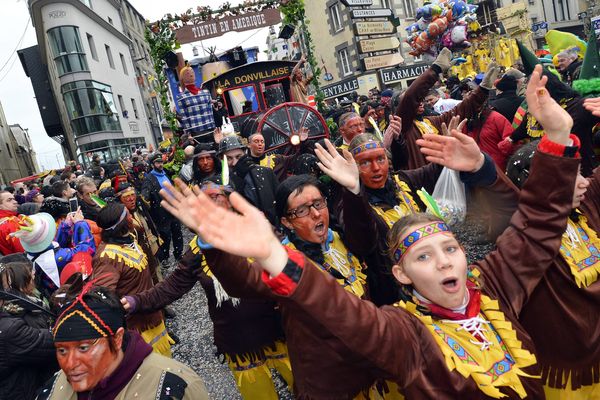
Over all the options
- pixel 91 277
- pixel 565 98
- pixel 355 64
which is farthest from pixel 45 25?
pixel 565 98

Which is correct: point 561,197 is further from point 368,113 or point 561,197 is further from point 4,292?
point 368,113

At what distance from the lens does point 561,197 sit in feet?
5.79

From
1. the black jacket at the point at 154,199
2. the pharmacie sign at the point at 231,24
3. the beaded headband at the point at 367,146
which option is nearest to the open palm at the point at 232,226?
the beaded headband at the point at 367,146

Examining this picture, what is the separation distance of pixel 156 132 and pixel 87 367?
36970 millimetres

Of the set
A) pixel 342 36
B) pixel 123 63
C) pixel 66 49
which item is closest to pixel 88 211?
pixel 342 36

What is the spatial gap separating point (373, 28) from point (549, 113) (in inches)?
429

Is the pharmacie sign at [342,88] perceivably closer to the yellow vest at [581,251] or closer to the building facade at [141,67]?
the yellow vest at [581,251]

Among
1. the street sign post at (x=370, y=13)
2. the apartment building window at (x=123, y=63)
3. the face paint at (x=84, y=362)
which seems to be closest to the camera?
the face paint at (x=84, y=362)

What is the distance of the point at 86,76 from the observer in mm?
24109

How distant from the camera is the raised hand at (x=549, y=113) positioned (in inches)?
67.1

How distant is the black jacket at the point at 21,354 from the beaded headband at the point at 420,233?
2.26 meters

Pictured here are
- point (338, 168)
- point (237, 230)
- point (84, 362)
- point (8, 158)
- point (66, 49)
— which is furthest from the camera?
point (8, 158)

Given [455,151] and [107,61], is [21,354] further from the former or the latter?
[107,61]

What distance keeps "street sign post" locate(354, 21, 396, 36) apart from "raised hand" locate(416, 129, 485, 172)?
33.1 ft
